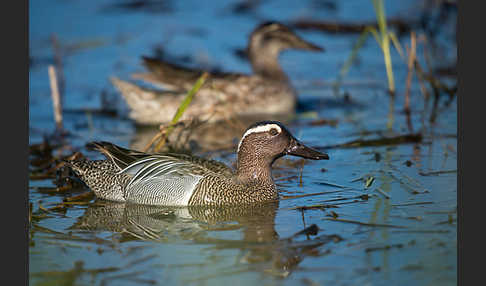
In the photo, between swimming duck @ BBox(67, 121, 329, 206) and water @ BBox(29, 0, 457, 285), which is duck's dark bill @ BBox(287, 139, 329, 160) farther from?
water @ BBox(29, 0, 457, 285)

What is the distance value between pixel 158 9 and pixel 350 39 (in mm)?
4330

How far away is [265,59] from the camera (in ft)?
37.9

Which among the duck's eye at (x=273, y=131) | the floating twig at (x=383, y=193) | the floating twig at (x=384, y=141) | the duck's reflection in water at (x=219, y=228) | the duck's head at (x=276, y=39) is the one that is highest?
the duck's head at (x=276, y=39)

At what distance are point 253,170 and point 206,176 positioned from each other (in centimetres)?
44

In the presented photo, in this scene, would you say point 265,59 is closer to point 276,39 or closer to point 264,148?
point 276,39

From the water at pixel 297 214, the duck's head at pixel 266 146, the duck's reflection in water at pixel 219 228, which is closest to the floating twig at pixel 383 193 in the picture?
the water at pixel 297 214

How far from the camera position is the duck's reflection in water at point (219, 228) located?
4977 millimetres

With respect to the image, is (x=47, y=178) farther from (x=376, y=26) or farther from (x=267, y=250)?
(x=376, y=26)

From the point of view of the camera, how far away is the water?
187 inches

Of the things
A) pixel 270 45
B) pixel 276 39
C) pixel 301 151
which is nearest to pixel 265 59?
pixel 270 45

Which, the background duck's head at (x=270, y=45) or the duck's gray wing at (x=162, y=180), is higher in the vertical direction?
the background duck's head at (x=270, y=45)

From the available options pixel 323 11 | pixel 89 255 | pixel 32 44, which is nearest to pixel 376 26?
pixel 323 11

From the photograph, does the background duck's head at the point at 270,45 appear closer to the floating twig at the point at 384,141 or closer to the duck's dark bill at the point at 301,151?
the floating twig at the point at 384,141

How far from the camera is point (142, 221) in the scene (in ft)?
19.9
